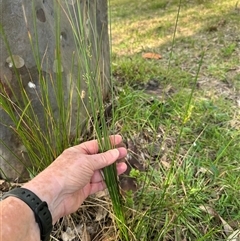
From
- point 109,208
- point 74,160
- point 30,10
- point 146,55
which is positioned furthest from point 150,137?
point 146,55

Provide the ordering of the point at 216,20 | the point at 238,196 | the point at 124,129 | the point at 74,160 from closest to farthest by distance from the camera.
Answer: the point at 74,160 → the point at 238,196 → the point at 124,129 → the point at 216,20

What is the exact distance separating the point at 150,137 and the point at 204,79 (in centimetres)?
84

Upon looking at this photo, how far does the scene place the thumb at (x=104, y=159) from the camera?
1227 mm

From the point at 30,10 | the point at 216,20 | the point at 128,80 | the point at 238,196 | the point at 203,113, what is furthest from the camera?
the point at 216,20

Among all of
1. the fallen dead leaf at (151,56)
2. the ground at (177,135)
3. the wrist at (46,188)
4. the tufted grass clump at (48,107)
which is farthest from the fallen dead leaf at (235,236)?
the fallen dead leaf at (151,56)

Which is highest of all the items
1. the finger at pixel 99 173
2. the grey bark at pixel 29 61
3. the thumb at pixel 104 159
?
the grey bark at pixel 29 61

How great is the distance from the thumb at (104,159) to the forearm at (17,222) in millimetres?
261

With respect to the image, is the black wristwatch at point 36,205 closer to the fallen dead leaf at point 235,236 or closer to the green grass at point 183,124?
the green grass at point 183,124

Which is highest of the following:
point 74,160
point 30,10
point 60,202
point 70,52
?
point 30,10

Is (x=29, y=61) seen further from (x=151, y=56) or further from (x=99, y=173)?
(x=151, y=56)

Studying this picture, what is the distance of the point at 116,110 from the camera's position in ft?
6.39

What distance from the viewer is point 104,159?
1229 millimetres

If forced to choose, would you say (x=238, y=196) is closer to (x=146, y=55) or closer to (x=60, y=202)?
(x=60, y=202)

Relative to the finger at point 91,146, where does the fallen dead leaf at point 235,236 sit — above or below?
below
